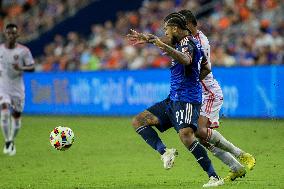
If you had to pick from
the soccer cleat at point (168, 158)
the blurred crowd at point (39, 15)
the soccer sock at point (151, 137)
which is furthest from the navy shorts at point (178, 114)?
the blurred crowd at point (39, 15)

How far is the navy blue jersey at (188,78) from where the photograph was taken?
1044cm

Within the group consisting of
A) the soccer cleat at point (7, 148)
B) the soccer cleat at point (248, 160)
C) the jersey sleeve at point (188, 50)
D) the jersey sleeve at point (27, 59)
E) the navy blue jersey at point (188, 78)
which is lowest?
the soccer cleat at point (248, 160)

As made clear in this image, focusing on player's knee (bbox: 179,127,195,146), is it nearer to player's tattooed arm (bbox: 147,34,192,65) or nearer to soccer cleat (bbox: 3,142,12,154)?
player's tattooed arm (bbox: 147,34,192,65)

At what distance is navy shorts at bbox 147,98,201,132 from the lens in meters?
10.5

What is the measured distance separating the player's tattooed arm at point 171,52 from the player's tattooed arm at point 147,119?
1.14 m

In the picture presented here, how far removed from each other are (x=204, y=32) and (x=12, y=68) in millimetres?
10278

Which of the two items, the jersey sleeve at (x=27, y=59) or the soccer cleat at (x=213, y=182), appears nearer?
the soccer cleat at (x=213, y=182)

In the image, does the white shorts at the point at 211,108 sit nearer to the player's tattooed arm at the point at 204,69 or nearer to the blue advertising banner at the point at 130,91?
the player's tattooed arm at the point at 204,69

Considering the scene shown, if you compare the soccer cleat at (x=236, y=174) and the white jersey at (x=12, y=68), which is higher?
the white jersey at (x=12, y=68)

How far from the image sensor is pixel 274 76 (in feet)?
72.1

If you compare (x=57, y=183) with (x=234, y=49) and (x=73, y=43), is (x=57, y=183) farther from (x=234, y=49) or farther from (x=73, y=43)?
(x=73, y=43)

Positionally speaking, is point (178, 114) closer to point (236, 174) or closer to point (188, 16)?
point (236, 174)

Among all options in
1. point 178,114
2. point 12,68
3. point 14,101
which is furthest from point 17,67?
point 178,114

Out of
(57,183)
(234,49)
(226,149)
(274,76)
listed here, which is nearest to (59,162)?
(57,183)
